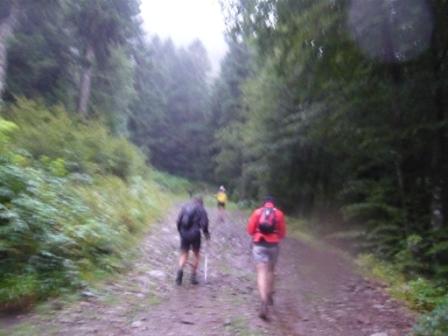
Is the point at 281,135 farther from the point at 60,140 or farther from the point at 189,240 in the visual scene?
the point at 189,240

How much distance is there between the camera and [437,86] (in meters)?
12.2

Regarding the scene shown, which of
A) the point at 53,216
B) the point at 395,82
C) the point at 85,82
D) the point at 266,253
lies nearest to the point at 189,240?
the point at 266,253

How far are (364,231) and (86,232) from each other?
32.7 ft

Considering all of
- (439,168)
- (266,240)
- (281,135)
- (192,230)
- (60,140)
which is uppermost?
(281,135)

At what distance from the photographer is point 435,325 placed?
6785mm

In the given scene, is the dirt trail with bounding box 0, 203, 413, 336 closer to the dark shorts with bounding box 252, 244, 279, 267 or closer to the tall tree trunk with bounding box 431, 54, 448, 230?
the dark shorts with bounding box 252, 244, 279, 267

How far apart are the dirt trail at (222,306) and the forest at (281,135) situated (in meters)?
0.64

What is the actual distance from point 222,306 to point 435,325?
3480 mm

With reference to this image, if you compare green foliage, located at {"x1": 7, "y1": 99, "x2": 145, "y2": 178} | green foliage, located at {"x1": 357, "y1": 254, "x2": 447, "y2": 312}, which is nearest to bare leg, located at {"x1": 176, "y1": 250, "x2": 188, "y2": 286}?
green foliage, located at {"x1": 7, "y1": 99, "x2": 145, "y2": 178}

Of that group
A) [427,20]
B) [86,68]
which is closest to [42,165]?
[427,20]

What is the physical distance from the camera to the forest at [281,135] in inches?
341

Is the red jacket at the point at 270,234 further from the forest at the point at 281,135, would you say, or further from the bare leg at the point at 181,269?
the forest at the point at 281,135

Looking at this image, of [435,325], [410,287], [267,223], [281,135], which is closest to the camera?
[435,325]

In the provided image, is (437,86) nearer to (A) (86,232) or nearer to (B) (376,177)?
(B) (376,177)
